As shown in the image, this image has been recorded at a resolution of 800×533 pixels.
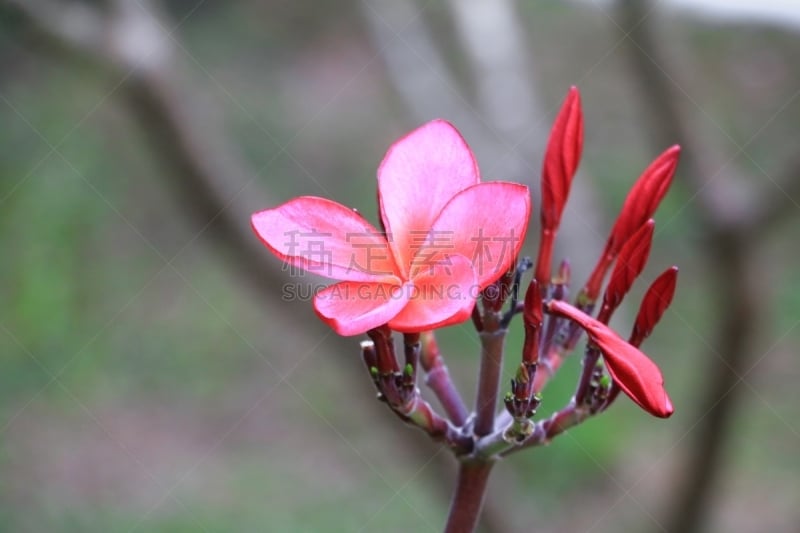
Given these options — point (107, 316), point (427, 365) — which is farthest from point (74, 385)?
point (427, 365)

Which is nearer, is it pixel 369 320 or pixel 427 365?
pixel 369 320

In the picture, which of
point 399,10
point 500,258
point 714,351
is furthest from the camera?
point 399,10

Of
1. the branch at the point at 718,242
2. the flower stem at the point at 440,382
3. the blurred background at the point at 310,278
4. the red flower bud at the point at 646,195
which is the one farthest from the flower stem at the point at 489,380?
the branch at the point at 718,242

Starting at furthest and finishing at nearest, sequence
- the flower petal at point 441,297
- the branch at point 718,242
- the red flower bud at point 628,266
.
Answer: the branch at point 718,242 < the red flower bud at point 628,266 < the flower petal at point 441,297

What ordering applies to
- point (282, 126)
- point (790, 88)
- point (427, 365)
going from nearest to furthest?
point (427, 365) → point (282, 126) → point (790, 88)

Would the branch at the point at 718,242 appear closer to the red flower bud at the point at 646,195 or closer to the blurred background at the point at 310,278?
the blurred background at the point at 310,278

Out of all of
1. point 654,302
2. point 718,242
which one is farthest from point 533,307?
point 718,242

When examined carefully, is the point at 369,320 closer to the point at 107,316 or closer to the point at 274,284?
the point at 274,284
